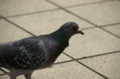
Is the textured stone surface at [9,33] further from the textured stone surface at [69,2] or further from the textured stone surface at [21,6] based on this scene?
the textured stone surface at [69,2]

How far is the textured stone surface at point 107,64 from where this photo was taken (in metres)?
5.76

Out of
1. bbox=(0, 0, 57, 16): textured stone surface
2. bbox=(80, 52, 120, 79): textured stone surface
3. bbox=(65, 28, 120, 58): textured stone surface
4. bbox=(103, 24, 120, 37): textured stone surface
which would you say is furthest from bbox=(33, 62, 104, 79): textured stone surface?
bbox=(0, 0, 57, 16): textured stone surface

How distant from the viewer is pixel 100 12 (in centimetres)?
834

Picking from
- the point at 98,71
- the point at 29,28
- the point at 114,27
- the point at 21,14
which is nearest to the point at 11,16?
the point at 21,14

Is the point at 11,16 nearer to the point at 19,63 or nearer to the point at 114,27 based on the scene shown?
the point at 114,27

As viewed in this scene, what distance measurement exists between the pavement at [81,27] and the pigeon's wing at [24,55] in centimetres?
78

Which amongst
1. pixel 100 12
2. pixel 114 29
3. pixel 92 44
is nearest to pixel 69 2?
pixel 100 12

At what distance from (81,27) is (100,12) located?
1154 mm

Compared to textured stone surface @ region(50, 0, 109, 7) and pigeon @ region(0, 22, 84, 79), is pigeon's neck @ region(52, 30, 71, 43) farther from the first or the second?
textured stone surface @ region(50, 0, 109, 7)

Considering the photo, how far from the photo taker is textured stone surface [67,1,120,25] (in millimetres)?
7906

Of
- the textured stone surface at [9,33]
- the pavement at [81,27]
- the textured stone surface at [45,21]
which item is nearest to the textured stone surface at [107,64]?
the pavement at [81,27]

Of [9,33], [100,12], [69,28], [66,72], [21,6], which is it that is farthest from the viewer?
[21,6]

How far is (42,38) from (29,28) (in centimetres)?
250

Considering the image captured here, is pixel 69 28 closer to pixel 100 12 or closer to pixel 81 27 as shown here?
pixel 81 27
